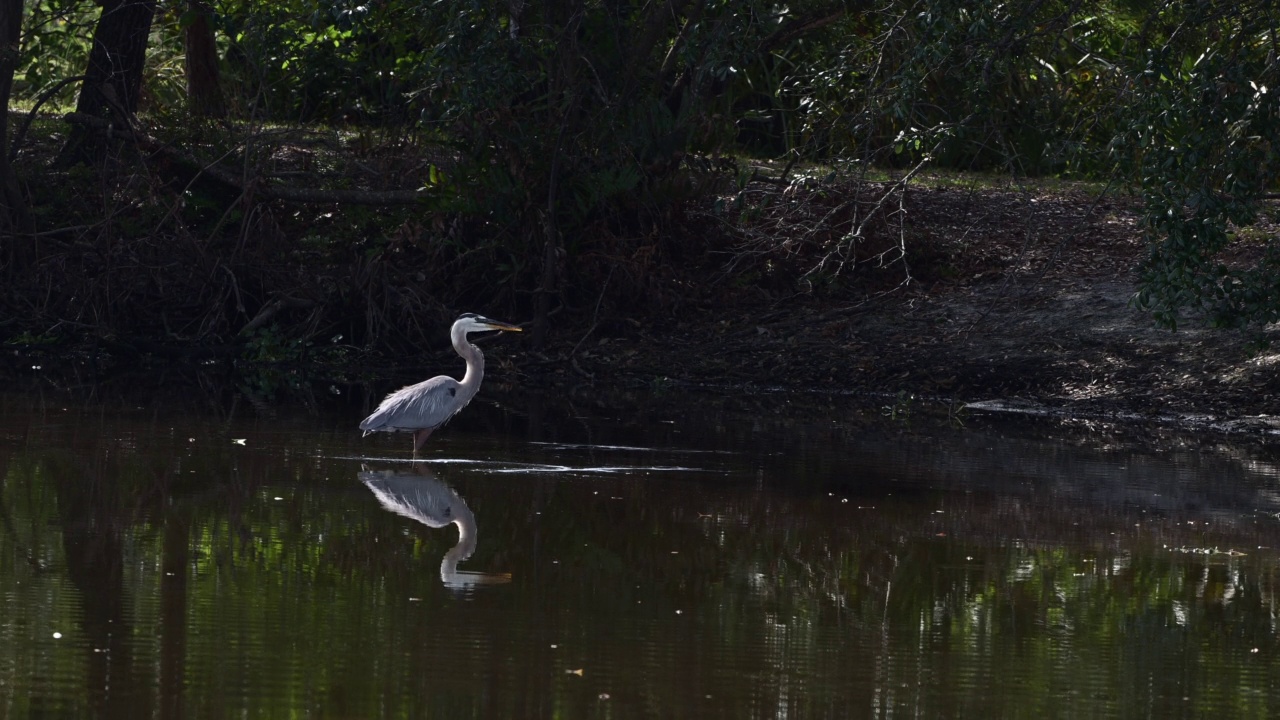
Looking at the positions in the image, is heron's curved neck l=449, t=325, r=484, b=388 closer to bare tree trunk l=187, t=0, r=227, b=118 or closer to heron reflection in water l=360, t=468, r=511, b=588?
heron reflection in water l=360, t=468, r=511, b=588

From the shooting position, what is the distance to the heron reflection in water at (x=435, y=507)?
7.52 meters

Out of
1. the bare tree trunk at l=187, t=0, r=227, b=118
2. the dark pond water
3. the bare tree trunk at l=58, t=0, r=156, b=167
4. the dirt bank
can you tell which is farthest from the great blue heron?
the bare tree trunk at l=187, t=0, r=227, b=118

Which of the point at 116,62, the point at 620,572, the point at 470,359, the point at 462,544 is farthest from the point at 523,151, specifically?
the point at 620,572

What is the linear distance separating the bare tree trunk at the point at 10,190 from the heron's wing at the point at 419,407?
22.3 feet

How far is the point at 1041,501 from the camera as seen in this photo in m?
10.0

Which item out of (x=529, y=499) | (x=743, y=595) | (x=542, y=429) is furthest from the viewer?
(x=542, y=429)

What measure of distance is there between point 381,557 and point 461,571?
0.51m

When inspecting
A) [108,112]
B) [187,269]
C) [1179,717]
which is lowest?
[1179,717]

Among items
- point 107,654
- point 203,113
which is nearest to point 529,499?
point 107,654

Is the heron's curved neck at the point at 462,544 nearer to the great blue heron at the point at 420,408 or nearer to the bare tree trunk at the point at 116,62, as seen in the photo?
the great blue heron at the point at 420,408

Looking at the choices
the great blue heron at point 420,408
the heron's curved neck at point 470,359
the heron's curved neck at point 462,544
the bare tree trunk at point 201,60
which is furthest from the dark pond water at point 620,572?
the bare tree trunk at point 201,60

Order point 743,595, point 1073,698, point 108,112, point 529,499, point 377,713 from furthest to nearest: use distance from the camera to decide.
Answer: point 108,112 → point 529,499 → point 743,595 → point 1073,698 → point 377,713

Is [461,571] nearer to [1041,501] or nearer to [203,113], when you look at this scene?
[1041,501]

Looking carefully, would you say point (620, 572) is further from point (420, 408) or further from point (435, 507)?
point (420, 408)
